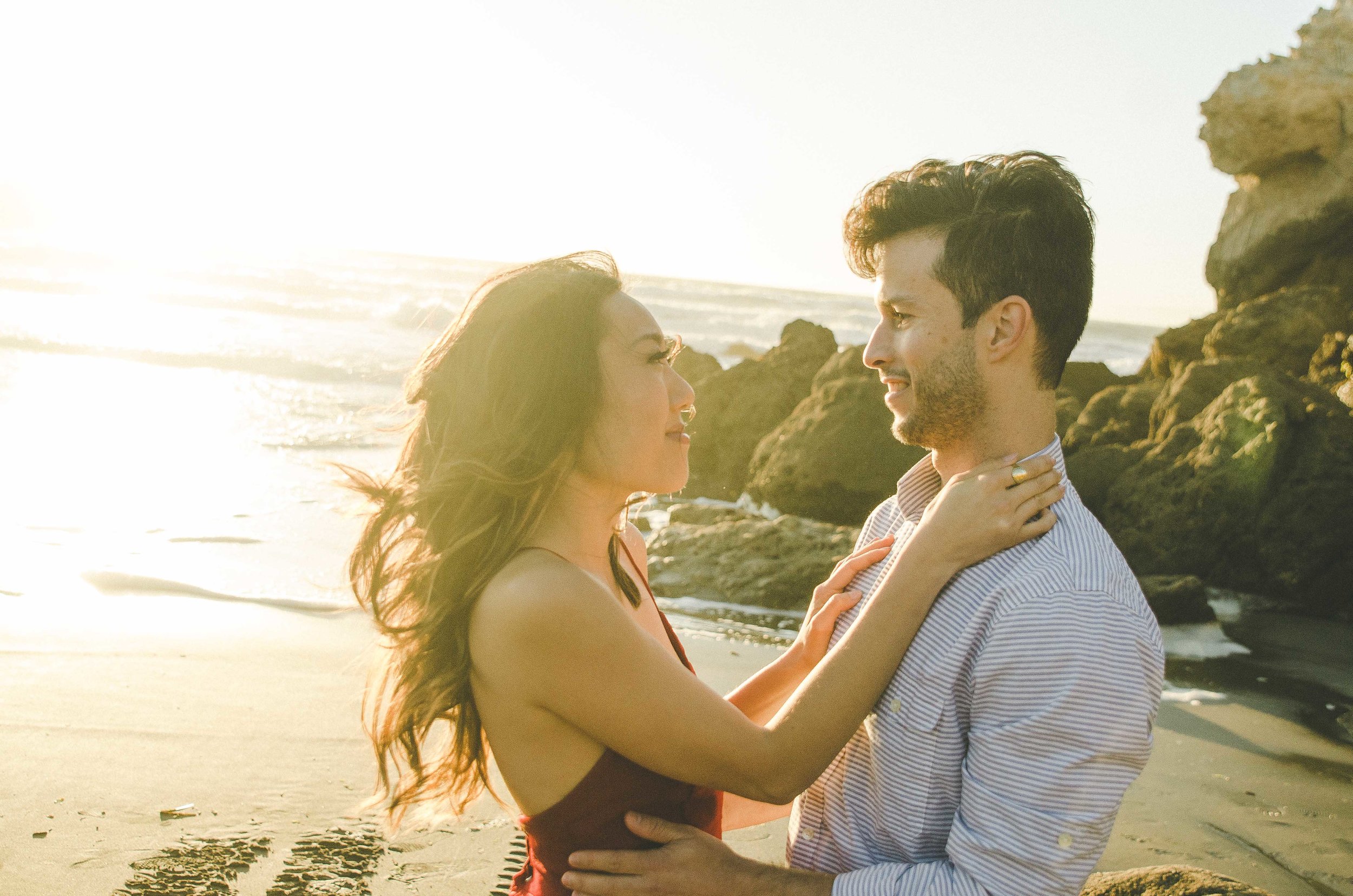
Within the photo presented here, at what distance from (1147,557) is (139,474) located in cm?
928

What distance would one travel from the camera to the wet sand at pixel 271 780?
3.72 metres

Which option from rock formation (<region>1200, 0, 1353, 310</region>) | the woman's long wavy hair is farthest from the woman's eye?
rock formation (<region>1200, 0, 1353, 310</region>)

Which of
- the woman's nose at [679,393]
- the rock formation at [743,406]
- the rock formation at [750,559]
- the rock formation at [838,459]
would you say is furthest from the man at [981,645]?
the rock formation at [743,406]

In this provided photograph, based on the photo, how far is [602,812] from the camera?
2.33 metres

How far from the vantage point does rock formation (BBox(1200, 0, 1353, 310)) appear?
685 inches

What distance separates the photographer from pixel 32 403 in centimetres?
1347

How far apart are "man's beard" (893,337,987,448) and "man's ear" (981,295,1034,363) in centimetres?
4

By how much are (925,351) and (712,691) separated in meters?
0.94

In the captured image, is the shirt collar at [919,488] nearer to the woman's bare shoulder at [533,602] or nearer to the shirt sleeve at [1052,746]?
the shirt sleeve at [1052,746]

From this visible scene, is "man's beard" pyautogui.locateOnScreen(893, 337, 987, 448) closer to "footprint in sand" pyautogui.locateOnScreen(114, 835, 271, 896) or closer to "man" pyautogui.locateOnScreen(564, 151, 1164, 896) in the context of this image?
"man" pyautogui.locateOnScreen(564, 151, 1164, 896)

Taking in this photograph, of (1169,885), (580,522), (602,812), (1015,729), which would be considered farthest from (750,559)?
(1015,729)

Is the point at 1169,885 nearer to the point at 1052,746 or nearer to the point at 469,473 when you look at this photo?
the point at 1052,746

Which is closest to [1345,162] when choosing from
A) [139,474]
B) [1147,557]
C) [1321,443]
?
[1321,443]

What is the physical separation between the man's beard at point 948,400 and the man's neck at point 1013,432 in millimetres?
27
